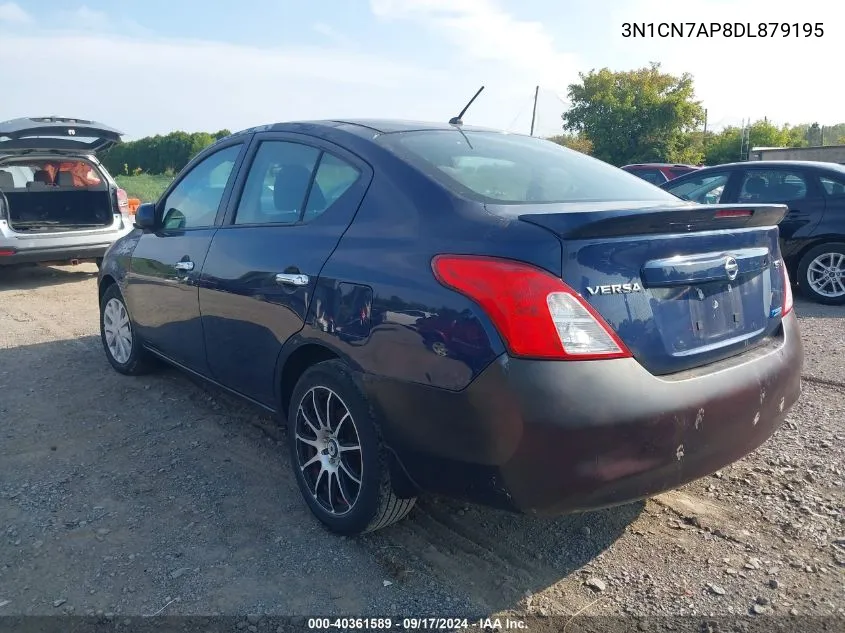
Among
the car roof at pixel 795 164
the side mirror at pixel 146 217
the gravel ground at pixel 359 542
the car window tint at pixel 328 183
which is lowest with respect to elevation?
the gravel ground at pixel 359 542

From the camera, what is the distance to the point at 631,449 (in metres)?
2.20

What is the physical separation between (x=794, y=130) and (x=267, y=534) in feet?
188

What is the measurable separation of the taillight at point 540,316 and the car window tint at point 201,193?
209cm

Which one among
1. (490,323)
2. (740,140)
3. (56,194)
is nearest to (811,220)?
(490,323)

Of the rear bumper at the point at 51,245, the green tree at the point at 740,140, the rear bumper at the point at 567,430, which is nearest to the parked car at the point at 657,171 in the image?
the rear bumper at the point at 51,245

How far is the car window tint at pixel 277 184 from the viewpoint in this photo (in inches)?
126

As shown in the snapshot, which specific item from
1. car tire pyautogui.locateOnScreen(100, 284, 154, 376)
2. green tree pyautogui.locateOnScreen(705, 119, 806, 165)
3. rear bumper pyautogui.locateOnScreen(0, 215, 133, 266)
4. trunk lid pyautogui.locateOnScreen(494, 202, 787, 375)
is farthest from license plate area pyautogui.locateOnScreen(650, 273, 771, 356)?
green tree pyautogui.locateOnScreen(705, 119, 806, 165)

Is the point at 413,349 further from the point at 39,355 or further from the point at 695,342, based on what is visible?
the point at 39,355

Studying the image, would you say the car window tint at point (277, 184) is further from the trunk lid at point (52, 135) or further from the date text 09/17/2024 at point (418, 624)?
the trunk lid at point (52, 135)

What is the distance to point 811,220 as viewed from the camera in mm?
7219

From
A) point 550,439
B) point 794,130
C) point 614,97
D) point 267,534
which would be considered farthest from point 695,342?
point 794,130

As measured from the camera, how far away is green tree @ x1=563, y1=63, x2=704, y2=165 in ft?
131

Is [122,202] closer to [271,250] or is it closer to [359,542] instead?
[271,250]

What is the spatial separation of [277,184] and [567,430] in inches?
77.0
